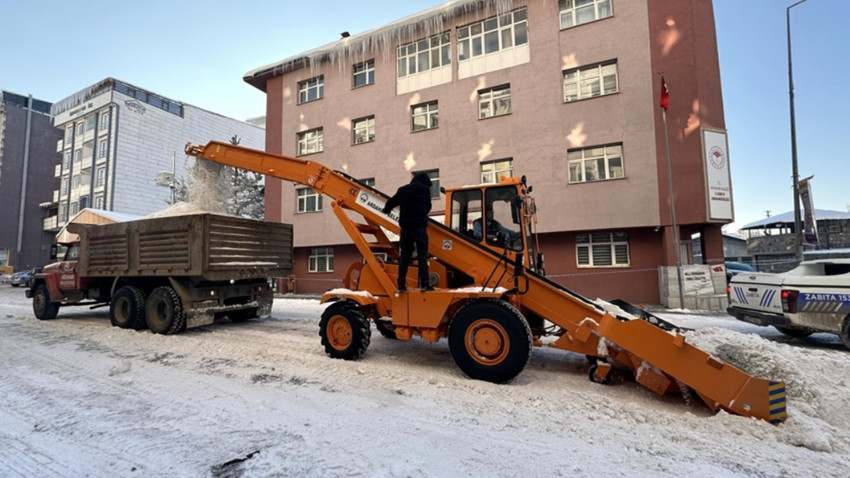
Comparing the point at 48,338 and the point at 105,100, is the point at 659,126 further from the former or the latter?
the point at 105,100

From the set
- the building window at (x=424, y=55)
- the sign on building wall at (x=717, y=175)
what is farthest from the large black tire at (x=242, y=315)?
the sign on building wall at (x=717, y=175)

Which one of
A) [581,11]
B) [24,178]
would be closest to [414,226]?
[581,11]

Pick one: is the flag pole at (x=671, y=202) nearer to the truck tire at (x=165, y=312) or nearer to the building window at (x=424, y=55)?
the building window at (x=424, y=55)

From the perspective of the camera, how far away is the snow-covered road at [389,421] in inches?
114

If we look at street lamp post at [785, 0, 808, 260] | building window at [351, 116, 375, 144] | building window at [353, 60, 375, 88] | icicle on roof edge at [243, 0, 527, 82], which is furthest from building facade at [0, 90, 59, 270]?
street lamp post at [785, 0, 808, 260]

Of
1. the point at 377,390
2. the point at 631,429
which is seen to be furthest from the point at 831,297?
the point at 377,390

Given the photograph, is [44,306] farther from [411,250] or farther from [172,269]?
[411,250]

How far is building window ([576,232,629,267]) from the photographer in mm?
14406

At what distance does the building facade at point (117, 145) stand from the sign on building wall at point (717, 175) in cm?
3986

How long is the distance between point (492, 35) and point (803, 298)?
47.7 feet

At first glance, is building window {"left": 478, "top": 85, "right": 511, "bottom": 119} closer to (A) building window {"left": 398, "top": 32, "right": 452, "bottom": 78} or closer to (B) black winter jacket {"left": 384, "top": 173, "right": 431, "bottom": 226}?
(A) building window {"left": 398, "top": 32, "right": 452, "bottom": 78}

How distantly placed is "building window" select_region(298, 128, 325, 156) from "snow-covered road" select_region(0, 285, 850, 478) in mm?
15919

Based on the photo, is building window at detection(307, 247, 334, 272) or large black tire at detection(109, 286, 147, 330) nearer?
large black tire at detection(109, 286, 147, 330)

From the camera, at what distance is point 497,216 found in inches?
218
